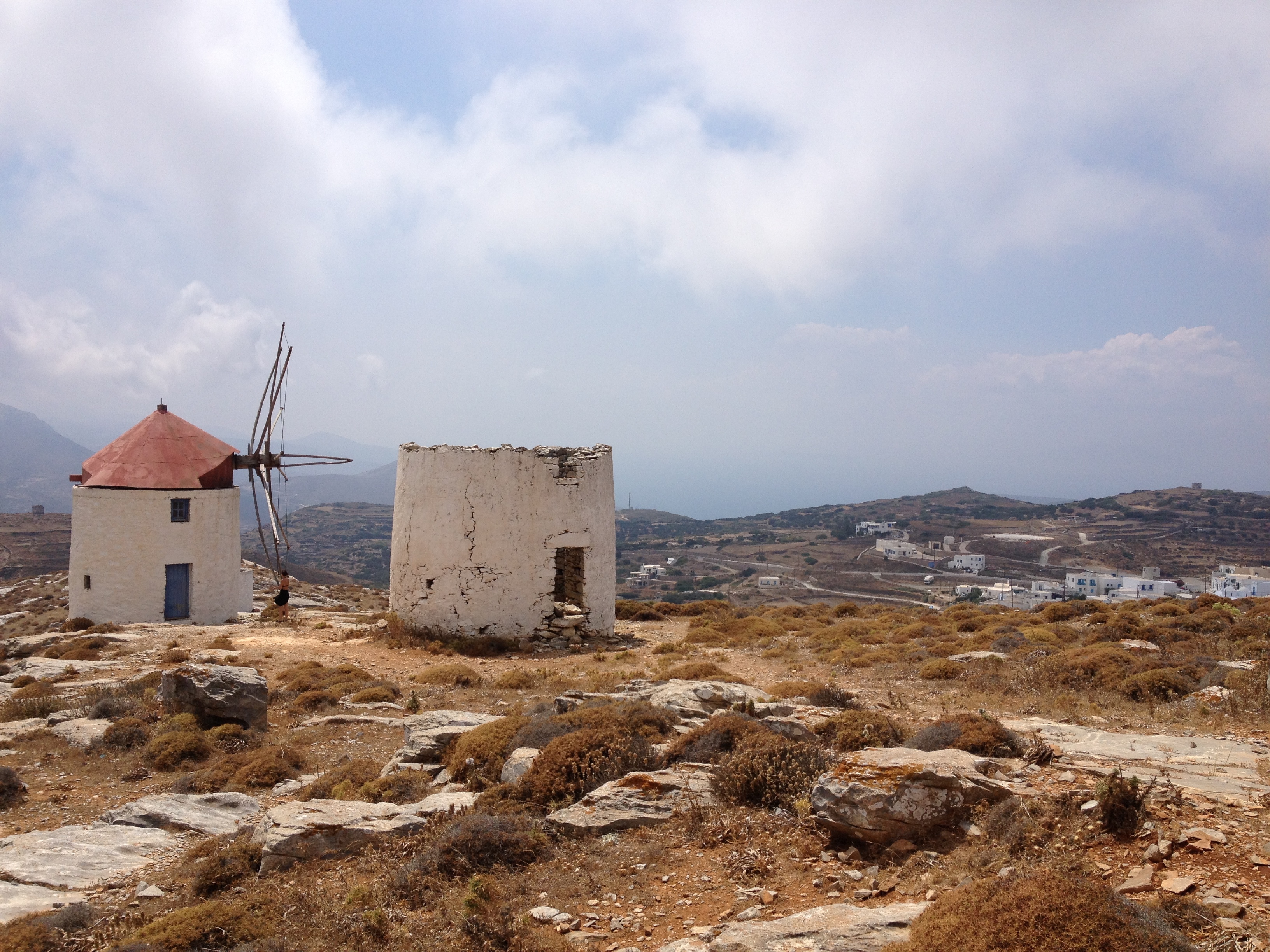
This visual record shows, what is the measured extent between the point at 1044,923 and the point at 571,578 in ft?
51.2

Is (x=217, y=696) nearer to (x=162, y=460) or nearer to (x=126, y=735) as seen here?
(x=126, y=735)

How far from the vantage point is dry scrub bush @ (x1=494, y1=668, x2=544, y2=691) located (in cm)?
1351

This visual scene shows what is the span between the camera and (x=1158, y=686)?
425 inches

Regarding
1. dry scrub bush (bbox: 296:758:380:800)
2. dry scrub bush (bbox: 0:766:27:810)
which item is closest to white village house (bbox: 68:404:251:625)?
dry scrub bush (bbox: 0:766:27:810)

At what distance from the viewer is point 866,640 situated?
18.1m

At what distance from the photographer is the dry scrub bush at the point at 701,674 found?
13531 mm

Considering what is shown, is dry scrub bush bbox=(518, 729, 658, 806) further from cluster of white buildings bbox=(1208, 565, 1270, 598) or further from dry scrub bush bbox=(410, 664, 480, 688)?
cluster of white buildings bbox=(1208, 565, 1270, 598)

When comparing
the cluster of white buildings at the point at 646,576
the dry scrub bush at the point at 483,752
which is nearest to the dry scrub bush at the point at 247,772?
the dry scrub bush at the point at 483,752

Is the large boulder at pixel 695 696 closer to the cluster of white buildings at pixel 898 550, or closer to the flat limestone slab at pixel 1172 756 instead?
the flat limestone slab at pixel 1172 756

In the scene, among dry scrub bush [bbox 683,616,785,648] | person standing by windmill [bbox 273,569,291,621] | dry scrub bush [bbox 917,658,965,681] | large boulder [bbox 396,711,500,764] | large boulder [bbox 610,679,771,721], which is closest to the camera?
large boulder [bbox 396,711,500,764]

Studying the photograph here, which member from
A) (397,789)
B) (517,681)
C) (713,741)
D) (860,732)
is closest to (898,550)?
(517,681)

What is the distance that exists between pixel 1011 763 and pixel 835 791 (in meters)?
2.03

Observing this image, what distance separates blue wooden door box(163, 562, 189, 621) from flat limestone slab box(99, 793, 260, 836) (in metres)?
15.2

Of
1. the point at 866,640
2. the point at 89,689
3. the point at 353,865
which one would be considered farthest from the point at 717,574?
the point at 353,865
